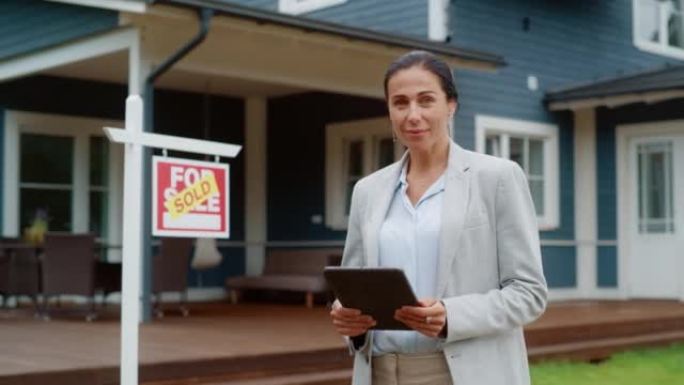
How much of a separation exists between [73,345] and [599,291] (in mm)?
7532

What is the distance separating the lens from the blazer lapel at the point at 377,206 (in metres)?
2.16

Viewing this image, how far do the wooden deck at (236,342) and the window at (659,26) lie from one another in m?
4.27

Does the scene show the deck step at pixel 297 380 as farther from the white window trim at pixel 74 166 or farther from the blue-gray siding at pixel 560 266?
the blue-gray siding at pixel 560 266

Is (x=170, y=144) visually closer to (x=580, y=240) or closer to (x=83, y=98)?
(x=83, y=98)

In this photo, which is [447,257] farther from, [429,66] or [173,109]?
[173,109]

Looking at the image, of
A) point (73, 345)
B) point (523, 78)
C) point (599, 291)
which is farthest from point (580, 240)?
point (73, 345)

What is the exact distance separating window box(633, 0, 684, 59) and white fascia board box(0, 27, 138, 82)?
7706 millimetres

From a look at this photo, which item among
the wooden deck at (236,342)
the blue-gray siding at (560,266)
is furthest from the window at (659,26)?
the wooden deck at (236,342)

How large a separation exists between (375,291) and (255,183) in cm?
1077

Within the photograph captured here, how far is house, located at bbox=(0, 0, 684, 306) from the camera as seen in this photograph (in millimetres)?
11039

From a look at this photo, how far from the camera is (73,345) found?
6715mm

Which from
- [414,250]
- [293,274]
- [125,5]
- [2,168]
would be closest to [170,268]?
[125,5]

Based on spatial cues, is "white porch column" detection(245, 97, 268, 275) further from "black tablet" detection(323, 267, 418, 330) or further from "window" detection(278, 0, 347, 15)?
"black tablet" detection(323, 267, 418, 330)

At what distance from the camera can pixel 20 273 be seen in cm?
959
